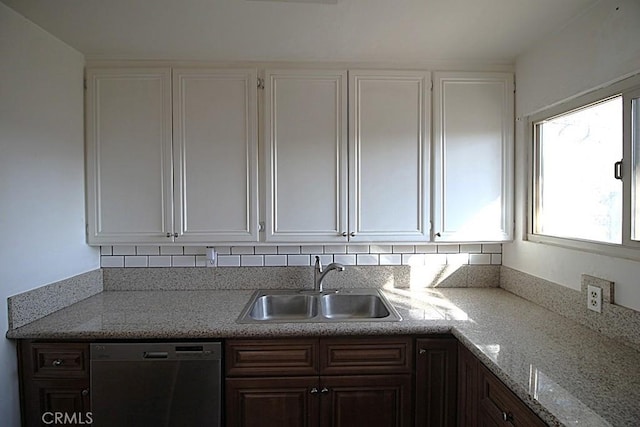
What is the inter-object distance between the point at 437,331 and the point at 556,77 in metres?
1.37

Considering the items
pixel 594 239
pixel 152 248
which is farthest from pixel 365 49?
pixel 152 248


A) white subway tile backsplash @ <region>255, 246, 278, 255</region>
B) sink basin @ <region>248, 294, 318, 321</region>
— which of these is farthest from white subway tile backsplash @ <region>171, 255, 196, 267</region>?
sink basin @ <region>248, 294, 318, 321</region>

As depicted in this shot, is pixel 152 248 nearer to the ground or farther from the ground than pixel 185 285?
farther from the ground

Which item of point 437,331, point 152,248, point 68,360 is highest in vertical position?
point 152,248

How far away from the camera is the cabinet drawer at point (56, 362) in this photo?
155 centimetres

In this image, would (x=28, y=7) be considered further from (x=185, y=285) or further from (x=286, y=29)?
(x=185, y=285)

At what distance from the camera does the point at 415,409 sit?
1601 mm

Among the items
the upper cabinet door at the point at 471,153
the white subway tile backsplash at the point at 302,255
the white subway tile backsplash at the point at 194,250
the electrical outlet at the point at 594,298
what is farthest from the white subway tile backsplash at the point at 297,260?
the electrical outlet at the point at 594,298

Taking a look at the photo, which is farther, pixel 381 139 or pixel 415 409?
pixel 381 139

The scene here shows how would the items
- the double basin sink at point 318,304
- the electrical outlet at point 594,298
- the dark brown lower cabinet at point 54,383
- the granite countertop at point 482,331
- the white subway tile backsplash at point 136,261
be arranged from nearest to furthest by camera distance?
1. the granite countertop at point 482,331
2. the electrical outlet at point 594,298
3. the dark brown lower cabinet at point 54,383
4. the double basin sink at point 318,304
5. the white subway tile backsplash at point 136,261

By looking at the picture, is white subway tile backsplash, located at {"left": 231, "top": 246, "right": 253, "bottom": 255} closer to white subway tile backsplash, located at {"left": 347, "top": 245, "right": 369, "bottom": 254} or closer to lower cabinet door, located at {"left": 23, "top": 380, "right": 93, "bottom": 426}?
white subway tile backsplash, located at {"left": 347, "top": 245, "right": 369, "bottom": 254}

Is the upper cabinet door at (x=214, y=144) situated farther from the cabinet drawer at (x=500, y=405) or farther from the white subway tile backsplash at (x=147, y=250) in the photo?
the cabinet drawer at (x=500, y=405)

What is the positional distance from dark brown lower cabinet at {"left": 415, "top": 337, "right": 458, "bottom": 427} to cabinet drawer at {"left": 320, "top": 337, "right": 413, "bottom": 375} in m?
0.07

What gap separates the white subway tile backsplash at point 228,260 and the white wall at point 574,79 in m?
1.71
